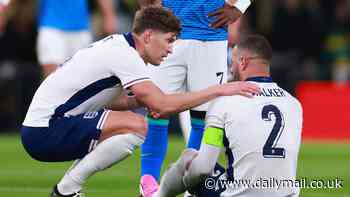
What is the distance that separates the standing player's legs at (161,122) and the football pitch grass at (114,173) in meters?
0.53

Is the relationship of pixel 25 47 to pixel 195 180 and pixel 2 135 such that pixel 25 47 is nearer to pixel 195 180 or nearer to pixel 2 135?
pixel 2 135

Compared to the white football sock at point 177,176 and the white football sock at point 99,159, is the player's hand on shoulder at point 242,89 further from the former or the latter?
the white football sock at point 99,159

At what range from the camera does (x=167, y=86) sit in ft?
30.7

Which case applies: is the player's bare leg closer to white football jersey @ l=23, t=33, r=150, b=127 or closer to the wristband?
white football jersey @ l=23, t=33, r=150, b=127

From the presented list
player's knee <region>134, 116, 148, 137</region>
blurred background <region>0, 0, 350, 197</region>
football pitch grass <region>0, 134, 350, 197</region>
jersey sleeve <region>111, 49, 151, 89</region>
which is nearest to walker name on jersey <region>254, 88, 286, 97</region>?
jersey sleeve <region>111, 49, 151, 89</region>

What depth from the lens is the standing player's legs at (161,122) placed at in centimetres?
917

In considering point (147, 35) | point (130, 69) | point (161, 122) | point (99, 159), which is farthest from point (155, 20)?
point (161, 122)

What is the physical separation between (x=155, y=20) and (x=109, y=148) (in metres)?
0.93

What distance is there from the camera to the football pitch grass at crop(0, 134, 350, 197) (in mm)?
9883

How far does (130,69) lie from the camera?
26.2ft

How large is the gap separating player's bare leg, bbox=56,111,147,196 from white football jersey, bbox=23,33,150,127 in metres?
0.23

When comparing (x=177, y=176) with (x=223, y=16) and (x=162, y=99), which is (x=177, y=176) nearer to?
(x=162, y=99)

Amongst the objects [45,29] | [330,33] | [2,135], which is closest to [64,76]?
[45,29]

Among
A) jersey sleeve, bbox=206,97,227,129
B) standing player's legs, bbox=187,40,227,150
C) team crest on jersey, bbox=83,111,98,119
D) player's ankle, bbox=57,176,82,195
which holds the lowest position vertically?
player's ankle, bbox=57,176,82,195
